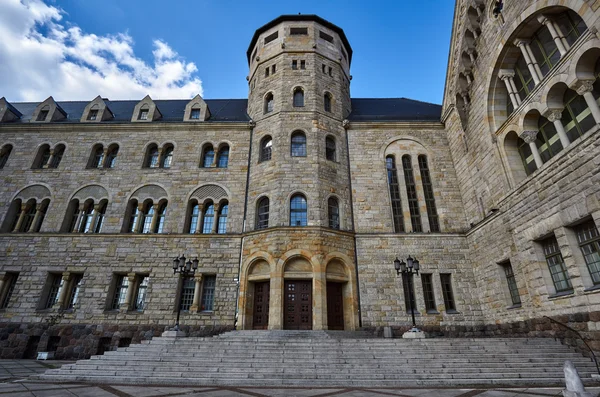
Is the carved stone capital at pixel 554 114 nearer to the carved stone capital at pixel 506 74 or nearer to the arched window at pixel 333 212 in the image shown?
the carved stone capital at pixel 506 74

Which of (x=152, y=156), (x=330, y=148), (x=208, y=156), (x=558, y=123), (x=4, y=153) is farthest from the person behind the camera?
(x=4, y=153)

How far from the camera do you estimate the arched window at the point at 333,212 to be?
16.2 metres

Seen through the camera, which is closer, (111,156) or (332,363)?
(332,363)

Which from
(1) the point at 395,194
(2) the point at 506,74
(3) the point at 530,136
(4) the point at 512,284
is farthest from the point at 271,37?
(4) the point at 512,284

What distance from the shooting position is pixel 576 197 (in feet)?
31.1

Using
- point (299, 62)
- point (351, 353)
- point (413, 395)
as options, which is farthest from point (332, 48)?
point (413, 395)

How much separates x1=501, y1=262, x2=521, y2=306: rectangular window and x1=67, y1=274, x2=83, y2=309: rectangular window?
21.3 meters

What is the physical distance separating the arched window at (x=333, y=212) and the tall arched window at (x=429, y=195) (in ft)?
17.4

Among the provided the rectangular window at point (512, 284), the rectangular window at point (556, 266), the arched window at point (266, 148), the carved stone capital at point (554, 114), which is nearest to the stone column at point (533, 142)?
the carved stone capital at point (554, 114)

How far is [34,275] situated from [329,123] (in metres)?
18.8

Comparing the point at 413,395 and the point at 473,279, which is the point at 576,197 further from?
the point at 413,395

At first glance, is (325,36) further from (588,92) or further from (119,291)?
(119,291)

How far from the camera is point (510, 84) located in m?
13.4

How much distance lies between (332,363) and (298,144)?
12.2 metres
